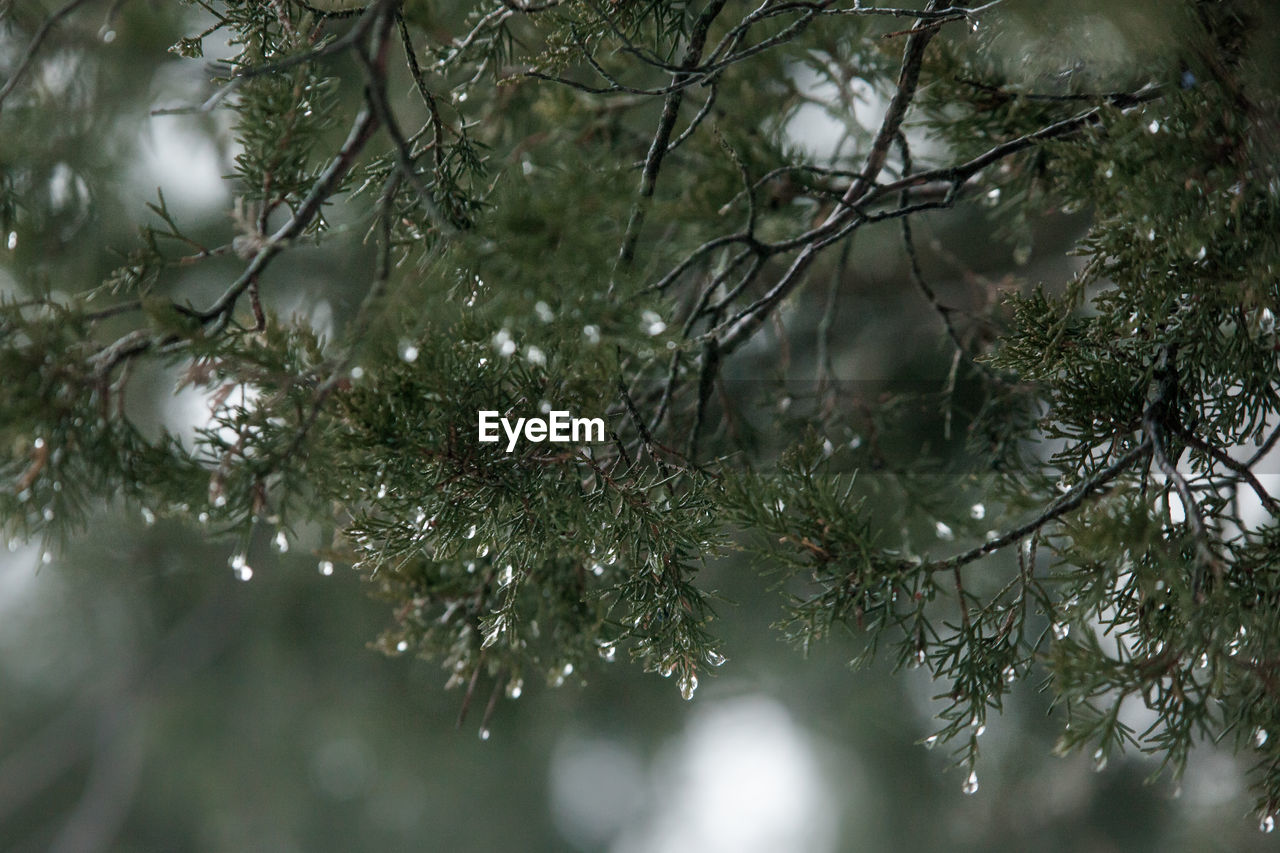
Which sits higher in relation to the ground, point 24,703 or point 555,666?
point 24,703

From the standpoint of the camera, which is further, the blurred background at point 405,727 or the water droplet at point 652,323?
the blurred background at point 405,727

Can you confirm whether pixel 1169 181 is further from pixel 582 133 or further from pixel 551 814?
pixel 551 814

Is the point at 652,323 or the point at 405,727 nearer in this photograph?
the point at 652,323

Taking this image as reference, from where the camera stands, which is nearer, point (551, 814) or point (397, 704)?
point (397, 704)

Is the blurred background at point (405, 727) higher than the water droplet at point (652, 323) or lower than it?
higher

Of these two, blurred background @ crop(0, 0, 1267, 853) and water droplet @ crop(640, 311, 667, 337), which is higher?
blurred background @ crop(0, 0, 1267, 853)

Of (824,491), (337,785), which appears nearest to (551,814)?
(337,785)

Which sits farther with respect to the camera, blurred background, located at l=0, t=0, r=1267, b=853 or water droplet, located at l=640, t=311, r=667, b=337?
blurred background, located at l=0, t=0, r=1267, b=853

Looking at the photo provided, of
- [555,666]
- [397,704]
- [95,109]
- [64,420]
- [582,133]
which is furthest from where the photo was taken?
[397,704]
